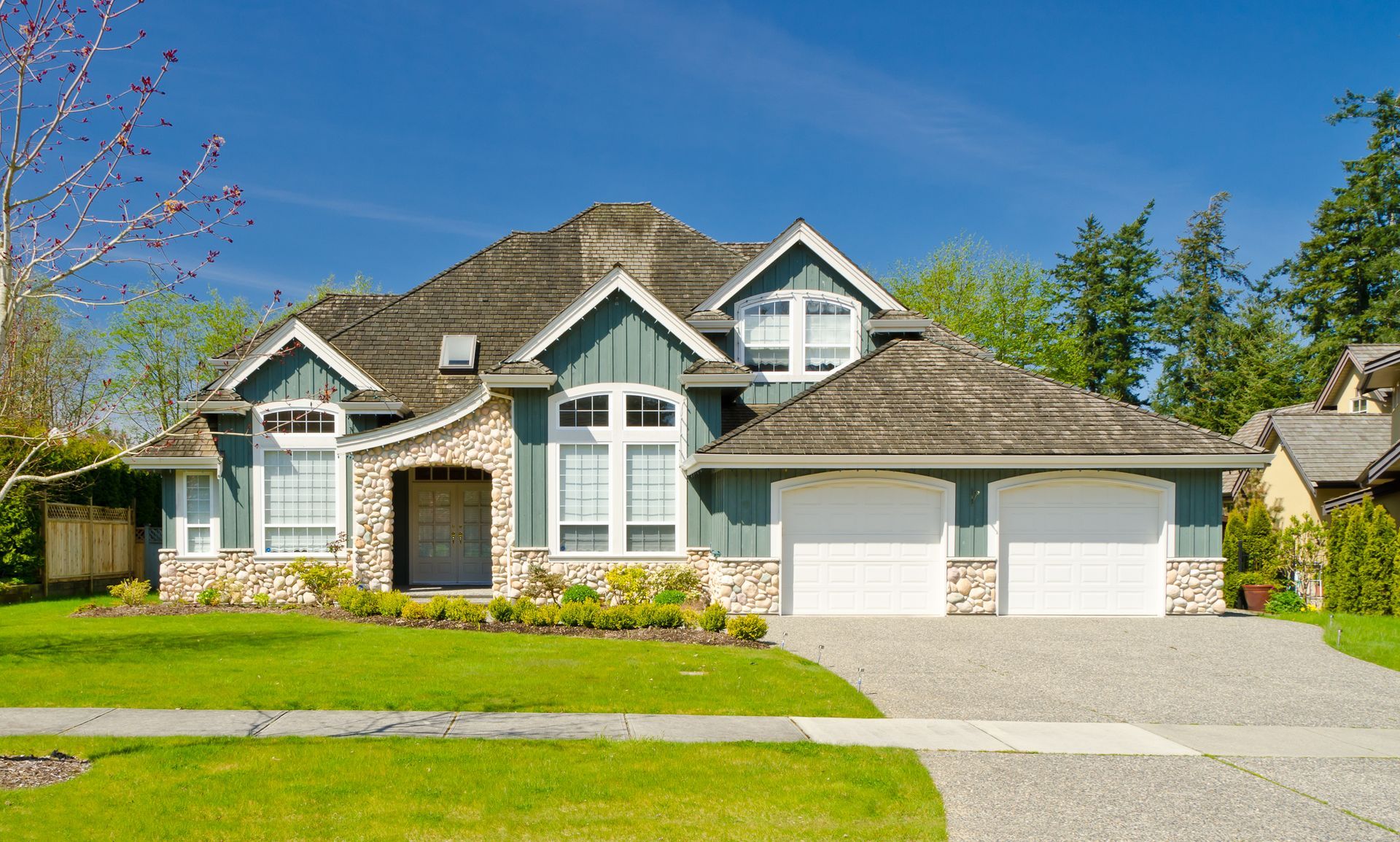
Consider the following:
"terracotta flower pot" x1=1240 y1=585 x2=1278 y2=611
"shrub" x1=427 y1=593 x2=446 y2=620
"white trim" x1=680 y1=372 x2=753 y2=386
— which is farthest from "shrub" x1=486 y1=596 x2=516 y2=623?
"terracotta flower pot" x1=1240 y1=585 x2=1278 y2=611

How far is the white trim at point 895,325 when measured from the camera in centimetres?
2017

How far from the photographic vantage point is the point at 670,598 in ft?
55.8

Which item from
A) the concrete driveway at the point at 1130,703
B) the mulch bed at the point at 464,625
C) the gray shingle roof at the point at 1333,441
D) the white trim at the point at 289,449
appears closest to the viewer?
the concrete driveway at the point at 1130,703

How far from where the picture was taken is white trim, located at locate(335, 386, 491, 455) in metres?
18.4

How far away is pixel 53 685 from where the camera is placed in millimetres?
10086

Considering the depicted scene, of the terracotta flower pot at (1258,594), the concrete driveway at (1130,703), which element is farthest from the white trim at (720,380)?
the terracotta flower pot at (1258,594)

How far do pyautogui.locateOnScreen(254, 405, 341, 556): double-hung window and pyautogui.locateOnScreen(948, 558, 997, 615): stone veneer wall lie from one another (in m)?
12.1

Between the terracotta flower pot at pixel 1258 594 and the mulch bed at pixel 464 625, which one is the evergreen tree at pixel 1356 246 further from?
Result: the mulch bed at pixel 464 625

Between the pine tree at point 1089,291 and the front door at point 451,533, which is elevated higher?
the pine tree at point 1089,291

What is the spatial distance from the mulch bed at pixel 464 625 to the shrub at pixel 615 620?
0.08 metres

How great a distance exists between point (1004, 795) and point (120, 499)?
23.8 m

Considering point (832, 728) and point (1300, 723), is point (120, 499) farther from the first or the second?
point (1300, 723)

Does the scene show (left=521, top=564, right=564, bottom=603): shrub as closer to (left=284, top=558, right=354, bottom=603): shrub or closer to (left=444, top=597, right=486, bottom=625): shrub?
(left=444, top=597, right=486, bottom=625): shrub

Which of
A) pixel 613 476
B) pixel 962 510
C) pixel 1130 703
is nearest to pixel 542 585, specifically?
pixel 613 476
